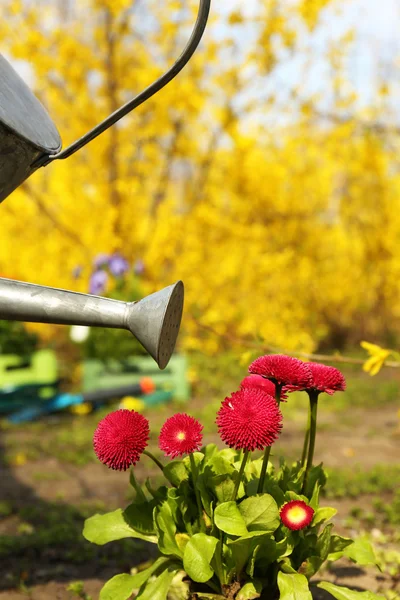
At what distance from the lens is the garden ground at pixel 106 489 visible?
1.82 m

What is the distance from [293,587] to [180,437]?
331mm

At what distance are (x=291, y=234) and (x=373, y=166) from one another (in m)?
0.87

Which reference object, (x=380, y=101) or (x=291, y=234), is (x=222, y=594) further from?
(x=380, y=101)

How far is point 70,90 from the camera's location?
204 inches

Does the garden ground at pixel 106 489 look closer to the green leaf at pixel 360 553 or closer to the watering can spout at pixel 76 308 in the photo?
the green leaf at pixel 360 553

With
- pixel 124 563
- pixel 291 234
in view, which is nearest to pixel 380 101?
pixel 291 234

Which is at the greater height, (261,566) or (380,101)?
(380,101)

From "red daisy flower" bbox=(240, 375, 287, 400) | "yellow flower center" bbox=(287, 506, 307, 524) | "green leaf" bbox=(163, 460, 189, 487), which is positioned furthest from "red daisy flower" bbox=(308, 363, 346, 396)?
"green leaf" bbox=(163, 460, 189, 487)

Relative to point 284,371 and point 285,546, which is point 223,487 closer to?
point 285,546

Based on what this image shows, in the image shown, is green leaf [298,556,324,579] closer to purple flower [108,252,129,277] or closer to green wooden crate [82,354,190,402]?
green wooden crate [82,354,190,402]

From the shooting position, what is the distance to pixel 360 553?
133cm

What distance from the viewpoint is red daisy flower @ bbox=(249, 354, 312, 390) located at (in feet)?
3.84

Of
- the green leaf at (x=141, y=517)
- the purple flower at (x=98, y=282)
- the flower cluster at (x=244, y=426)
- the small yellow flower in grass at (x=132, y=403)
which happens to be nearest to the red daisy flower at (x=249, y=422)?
the flower cluster at (x=244, y=426)

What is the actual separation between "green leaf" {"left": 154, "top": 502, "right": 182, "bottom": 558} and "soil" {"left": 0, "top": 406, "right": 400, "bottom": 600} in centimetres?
54
